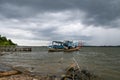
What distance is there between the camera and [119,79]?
2345cm

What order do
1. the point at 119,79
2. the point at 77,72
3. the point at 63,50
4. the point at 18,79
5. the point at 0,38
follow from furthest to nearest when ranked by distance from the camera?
the point at 0,38, the point at 63,50, the point at 119,79, the point at 77,72, the point at 18,79

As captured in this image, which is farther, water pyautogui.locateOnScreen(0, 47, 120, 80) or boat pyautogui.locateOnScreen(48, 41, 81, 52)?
boat pyautogui.locateOnScreen(48, 41, 81, 52)

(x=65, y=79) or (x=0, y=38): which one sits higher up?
(x=0, y=38)

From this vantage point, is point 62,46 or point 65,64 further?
point 62,46

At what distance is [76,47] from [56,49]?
620 inches

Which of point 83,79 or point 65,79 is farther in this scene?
point 83,79

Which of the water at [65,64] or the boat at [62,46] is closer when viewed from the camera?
the water at [65,64]

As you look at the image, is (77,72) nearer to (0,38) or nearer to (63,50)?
(63,50)

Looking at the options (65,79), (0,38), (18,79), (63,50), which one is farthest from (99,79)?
(0,38)

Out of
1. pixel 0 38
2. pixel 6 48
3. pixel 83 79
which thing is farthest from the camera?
pixel 0 38

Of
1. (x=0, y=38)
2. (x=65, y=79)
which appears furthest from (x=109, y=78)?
(x=0, y=38)

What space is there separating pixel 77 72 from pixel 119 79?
553 centimetres

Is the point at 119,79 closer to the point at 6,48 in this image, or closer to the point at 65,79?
the point at 65,79

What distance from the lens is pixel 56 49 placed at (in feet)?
320
